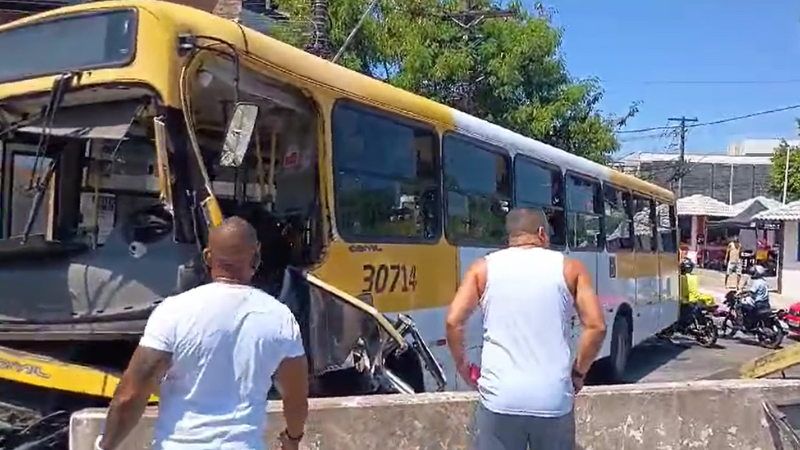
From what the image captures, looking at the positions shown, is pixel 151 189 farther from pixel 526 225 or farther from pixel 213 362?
pixel 213 362

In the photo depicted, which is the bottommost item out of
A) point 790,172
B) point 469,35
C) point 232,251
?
→ point 232,251

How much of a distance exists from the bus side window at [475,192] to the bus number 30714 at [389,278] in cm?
76

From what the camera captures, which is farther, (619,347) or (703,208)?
(703,208)

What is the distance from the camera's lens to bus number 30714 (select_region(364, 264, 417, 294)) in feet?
22.4

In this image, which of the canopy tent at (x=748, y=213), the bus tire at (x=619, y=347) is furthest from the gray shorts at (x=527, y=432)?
the canopy tent at (x=748, y=213)

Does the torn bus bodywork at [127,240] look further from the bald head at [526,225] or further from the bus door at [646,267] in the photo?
the bus door at [646,267]

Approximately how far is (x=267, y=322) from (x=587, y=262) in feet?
29.1

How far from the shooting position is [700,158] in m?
71.8

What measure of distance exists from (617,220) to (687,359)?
394cm

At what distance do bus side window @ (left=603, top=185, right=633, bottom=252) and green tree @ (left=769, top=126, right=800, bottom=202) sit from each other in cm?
3061

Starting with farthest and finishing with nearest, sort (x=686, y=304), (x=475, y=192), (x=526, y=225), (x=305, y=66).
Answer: (x=686, y=304), (x=475, y=192), (x=305, y=66), (x=526, y=225)

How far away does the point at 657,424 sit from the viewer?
6441 millimetres

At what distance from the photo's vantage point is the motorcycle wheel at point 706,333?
58.6ft

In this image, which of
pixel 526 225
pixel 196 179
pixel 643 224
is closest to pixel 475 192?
pixel 196 179
